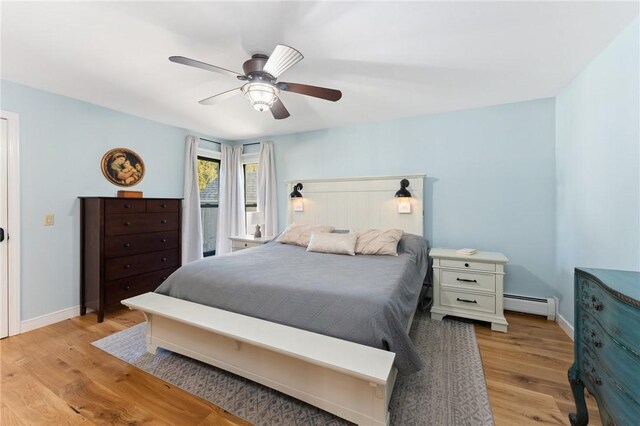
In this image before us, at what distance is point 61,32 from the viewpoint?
1855mm

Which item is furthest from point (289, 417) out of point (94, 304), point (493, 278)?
point (94, 304)

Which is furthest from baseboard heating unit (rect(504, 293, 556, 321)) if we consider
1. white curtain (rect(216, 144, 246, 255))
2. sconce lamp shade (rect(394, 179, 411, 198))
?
white curtain (rect(216, 144, 246, 255))

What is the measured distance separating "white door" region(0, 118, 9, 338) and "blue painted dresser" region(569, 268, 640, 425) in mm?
4494

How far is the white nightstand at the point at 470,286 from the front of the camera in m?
2.69

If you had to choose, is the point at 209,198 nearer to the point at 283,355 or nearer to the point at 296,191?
the point at 296,191

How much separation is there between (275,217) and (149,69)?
2682mm

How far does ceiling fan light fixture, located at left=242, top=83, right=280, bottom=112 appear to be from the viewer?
2012 millimetres

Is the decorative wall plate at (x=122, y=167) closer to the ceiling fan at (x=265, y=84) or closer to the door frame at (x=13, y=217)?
the door frame at (x=13, y=217)

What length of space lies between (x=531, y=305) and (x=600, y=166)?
168cm

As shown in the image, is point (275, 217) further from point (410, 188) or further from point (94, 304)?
point (94, 304)

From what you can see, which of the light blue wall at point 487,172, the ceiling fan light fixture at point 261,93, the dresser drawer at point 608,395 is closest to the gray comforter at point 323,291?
the dresser drawer at point 608,395

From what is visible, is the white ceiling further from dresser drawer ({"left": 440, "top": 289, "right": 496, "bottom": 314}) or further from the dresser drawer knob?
dresser drawer ({"left": 440, "top": 289, "right": 496, "bottom": 314})

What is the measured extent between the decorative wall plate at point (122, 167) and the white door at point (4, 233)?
0.82 metres

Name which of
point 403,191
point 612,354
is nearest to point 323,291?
point 612,354
